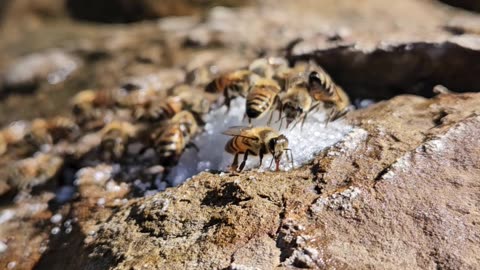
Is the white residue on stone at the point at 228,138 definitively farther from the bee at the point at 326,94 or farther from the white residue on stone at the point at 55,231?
the white residue on stone at the point at 55,231

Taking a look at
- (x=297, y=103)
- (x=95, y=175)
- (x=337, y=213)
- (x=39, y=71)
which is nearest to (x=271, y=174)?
(x=337, y=213)

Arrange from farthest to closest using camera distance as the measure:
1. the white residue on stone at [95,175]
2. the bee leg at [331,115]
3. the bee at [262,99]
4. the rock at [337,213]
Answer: the white residue on stone at [95,175] → the bee leg at [331,115] → the bee at [262,99] → the rock at [337,213]

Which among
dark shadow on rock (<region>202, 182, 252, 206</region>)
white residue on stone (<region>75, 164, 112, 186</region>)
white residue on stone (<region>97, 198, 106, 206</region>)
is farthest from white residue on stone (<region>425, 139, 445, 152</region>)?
white residue on stone (<region>75, 164, 112, 186</region>)

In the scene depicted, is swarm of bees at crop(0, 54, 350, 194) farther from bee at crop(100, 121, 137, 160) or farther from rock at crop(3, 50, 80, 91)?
rock at crop(3, 50, 80, 91)

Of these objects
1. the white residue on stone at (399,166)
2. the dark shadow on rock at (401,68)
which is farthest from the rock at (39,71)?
the white residue on stone at (399,166)

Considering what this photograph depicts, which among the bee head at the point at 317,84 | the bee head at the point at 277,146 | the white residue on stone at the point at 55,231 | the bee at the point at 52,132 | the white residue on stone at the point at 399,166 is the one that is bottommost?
the white residue on stone at the point at 55,231

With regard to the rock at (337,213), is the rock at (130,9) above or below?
below
